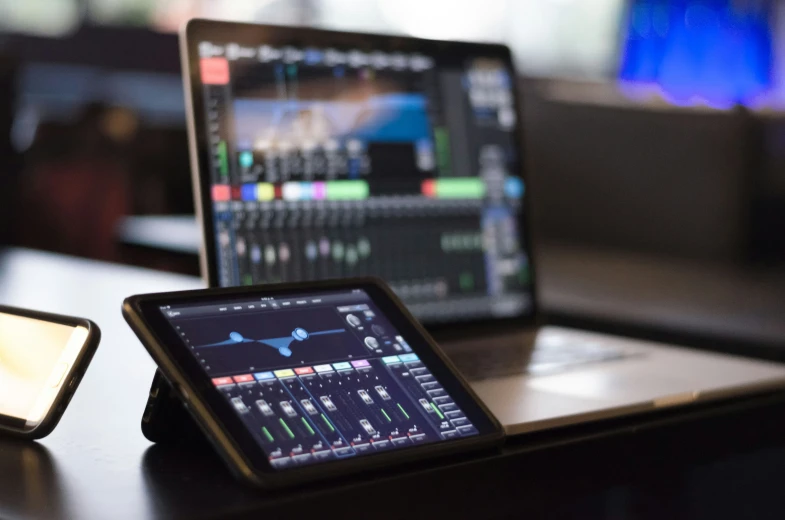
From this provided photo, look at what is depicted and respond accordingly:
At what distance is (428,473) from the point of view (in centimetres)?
64

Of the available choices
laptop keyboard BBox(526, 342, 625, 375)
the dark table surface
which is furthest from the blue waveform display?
the dark table surface

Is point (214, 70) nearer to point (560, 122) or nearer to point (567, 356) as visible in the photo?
point (567, 356)

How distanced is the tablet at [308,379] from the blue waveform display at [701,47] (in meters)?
3.49

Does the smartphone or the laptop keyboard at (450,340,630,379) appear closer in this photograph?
the smartphone

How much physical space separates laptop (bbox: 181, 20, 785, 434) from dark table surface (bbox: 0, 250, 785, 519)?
3 centimetres

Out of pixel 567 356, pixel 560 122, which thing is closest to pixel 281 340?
pixel 567 356

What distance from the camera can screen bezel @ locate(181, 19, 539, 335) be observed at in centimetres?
93

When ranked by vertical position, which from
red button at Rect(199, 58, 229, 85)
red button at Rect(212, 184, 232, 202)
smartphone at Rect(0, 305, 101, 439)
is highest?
red button at Rect(199, 58, 229, 85)

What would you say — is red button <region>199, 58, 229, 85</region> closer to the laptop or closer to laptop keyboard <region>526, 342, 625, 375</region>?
the laptop

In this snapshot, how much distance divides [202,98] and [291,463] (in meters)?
0.45

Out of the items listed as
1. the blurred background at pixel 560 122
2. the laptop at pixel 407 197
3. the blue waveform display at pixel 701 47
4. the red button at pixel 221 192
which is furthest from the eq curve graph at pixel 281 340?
the blue waveform display at pixel 701 47

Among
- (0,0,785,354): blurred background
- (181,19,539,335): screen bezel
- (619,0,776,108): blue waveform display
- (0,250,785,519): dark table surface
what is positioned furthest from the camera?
(619,0,776,108): blue waveform display

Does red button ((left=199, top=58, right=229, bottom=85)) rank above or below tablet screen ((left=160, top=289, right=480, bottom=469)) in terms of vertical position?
above

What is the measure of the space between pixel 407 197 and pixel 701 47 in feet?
12.2
